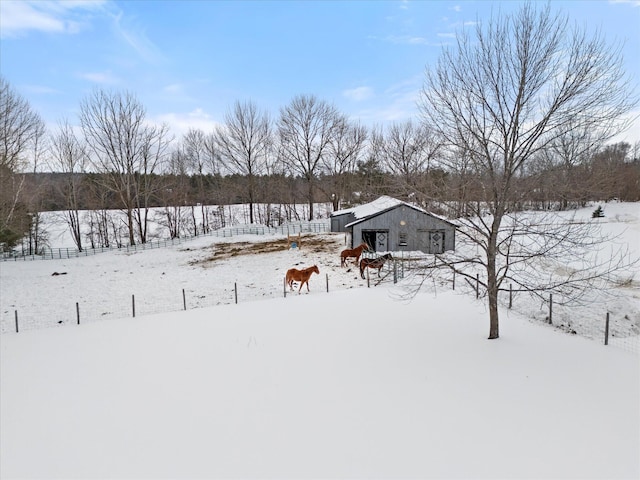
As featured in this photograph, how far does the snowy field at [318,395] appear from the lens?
4.34 m

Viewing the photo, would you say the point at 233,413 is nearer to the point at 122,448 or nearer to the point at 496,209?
the point at 122,448

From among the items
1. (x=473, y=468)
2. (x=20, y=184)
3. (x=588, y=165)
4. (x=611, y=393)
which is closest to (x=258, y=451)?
(x=473, y=468)

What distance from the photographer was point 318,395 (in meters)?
5.92

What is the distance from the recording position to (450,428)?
16.0 ft

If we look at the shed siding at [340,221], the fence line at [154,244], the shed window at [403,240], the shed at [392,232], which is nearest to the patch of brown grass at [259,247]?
the fence line at [154,244]

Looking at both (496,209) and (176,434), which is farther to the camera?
(496,209)

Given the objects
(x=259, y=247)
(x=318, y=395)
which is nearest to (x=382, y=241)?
(x=259, y=247)

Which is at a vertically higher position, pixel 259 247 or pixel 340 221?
pixel 340 221

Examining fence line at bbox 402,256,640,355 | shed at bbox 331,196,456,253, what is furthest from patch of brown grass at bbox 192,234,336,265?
fence line at bbox 402,256,640,355

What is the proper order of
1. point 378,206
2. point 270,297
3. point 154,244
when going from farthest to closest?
point 154,244, point 378,206, point 270,297

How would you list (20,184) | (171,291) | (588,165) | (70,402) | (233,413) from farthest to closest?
(20,184) → (171,291) → (588,165) → (70,402) → (233,413)

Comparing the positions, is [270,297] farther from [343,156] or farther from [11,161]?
[343,156]

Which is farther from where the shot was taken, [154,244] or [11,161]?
[154,244]

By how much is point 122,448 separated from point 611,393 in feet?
27.4
